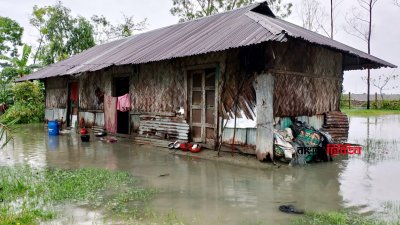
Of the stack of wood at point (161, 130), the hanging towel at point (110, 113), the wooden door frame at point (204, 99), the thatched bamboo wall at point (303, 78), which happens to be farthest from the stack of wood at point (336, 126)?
the hanging towel at point (110, 113)

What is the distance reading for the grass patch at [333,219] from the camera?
4.25 meters

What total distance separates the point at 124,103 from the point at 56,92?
6758 millimetres

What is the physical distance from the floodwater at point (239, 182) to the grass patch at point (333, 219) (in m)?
0.21

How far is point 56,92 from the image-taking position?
17.7m

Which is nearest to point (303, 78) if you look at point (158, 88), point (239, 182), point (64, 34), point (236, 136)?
point (236, 136)

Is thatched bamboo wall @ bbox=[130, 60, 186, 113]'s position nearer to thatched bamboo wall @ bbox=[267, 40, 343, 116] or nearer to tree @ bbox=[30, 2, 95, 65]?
thatched bamboo wall @ bbox=[267, 40, 343, 116]

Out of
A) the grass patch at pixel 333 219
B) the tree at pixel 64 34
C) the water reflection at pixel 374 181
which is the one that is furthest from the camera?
the tree at pixel 64 34

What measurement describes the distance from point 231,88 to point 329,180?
11.5 ft

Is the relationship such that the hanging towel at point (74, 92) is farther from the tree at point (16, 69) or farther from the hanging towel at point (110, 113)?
the tree at point (16, 69)

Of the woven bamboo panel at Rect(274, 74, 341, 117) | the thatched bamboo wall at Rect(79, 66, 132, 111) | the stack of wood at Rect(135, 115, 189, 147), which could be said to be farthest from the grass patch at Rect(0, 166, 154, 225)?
the thatched bamboo wall at Rect(79, 66, 132, 111)

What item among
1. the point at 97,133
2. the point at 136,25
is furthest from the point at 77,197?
the point at 136,25
